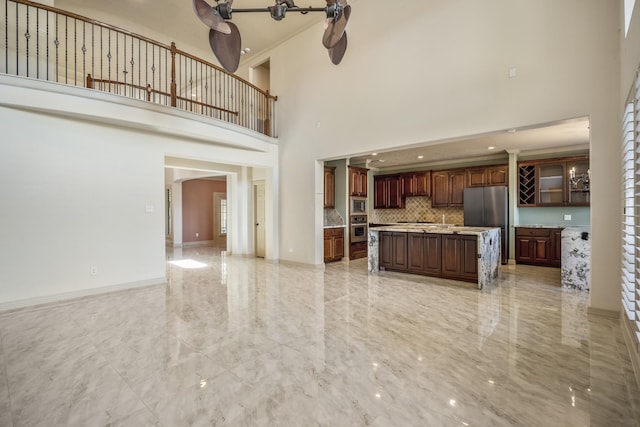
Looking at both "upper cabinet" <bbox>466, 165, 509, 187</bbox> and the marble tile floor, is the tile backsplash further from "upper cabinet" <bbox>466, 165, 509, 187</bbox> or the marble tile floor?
the marble tile floor

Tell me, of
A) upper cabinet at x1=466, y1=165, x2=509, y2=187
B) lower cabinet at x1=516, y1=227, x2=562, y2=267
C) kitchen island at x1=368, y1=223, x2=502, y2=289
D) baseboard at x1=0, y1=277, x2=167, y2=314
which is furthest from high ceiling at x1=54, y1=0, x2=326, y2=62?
lower cabinet at x1=516, y1=227, x2=562, y2=267

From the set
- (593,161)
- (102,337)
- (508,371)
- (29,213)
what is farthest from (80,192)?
(593,161)

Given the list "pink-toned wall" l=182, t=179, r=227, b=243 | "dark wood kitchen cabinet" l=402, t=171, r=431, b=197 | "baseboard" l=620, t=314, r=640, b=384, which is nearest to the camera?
"baseboard" l=620, t=314, r=640, b=384

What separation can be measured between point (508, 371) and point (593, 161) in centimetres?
279

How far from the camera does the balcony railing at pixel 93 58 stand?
4.21 m

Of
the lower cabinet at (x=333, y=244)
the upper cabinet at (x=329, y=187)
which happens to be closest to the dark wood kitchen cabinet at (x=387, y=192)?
the upper cabinet at (x=329, y=187)

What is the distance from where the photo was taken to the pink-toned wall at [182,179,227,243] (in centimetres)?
1098

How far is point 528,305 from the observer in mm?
3932

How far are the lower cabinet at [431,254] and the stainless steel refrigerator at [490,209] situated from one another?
8.56ft

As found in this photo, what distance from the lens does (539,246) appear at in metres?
6.61

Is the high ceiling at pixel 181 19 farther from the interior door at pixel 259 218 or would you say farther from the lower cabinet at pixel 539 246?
the lower cabinet at pixel 539 246

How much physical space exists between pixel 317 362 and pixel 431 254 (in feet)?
11.8

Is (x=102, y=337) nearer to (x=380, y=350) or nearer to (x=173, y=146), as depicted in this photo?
(x=380, y=350)

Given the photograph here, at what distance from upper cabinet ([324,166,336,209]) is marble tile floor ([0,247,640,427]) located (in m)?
3.54
